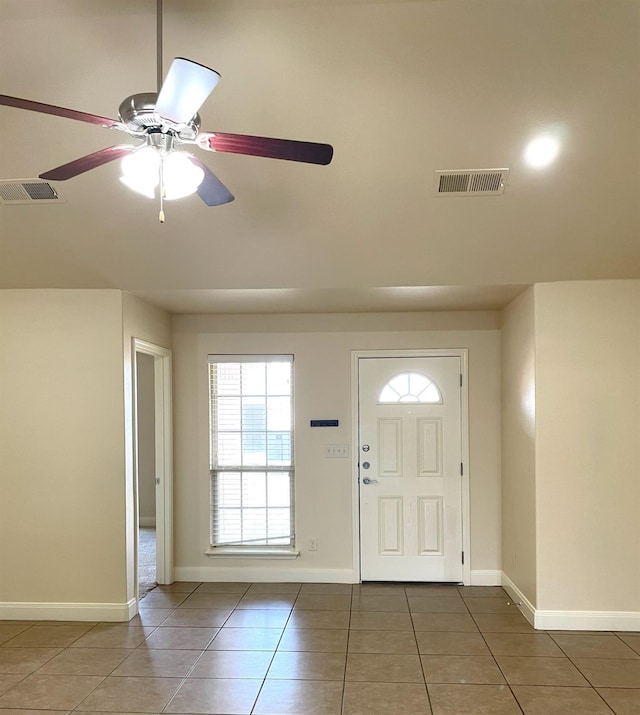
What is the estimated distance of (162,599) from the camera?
207 inches

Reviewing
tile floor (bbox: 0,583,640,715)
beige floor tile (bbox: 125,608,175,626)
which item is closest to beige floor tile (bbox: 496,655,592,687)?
tile floor (bbox: 0,583,640,715)

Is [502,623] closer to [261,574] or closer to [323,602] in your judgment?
[323,602]

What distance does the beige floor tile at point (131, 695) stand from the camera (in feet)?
11.2

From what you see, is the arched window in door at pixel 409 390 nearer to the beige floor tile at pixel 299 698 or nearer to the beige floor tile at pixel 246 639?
the beige floor tile at pixel 246 639

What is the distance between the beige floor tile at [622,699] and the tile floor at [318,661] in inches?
0.4

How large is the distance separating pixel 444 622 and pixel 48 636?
272 cm

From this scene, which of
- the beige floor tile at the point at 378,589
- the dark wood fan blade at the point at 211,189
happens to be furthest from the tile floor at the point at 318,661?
the dark wood fan blade at the point at 211,189

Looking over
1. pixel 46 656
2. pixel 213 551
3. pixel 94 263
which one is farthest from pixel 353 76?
pixel 213 551

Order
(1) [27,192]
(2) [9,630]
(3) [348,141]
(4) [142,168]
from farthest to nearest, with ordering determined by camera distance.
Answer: (2) [9,630], (1) [27,192], (3) [348,141], (4) [142,168]

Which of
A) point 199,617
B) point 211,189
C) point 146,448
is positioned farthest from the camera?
point 146,448

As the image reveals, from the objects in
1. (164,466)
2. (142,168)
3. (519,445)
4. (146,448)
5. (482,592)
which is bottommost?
(482,592)

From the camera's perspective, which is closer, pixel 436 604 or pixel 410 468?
pixel 436 604

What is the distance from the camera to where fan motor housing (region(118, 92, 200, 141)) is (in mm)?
2104

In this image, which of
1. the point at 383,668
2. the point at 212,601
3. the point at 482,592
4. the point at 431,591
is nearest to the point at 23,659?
the point at 212,601
